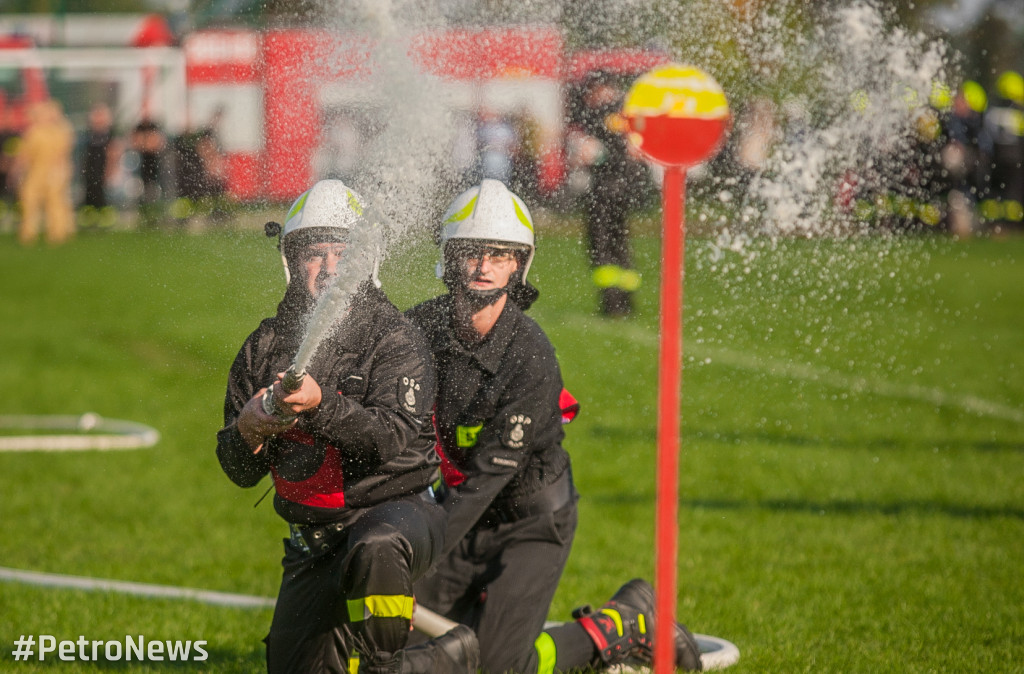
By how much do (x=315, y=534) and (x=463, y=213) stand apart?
136cm

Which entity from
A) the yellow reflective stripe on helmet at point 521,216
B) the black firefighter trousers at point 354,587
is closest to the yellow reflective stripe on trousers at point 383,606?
the black firefighter trousers at point 354,587

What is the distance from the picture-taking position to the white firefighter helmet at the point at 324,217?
13.6ft

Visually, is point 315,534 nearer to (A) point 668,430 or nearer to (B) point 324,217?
(B) point 324,217

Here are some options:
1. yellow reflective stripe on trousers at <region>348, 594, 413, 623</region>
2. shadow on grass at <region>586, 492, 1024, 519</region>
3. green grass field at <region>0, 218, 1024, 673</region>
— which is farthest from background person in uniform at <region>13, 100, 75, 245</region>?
yellow reflective stripe on trousers at <region>348, 594, 413, 623</region>

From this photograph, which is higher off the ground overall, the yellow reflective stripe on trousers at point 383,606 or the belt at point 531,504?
the yellow reflective stripe on trousers at point 383,606

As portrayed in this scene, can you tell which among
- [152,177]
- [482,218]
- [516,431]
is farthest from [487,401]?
[152,177]

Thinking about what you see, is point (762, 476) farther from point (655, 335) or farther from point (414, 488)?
point (414, 488)

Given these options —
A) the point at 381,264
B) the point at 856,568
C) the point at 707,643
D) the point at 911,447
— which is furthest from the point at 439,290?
the point at 911,447

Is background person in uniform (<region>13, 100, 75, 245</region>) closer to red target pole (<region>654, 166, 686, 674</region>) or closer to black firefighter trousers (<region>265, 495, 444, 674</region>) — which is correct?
black firefighter trousers (<region>265, 495, 444, 674</region>)

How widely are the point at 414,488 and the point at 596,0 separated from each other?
7.10ft

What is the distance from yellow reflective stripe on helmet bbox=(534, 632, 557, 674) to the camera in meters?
5.19

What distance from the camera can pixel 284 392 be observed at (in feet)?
12.5

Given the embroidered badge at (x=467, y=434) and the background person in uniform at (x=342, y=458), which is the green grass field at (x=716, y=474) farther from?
the embroidered badge at (x=467, y=434)

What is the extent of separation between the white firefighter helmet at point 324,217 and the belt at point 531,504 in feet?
4.67
